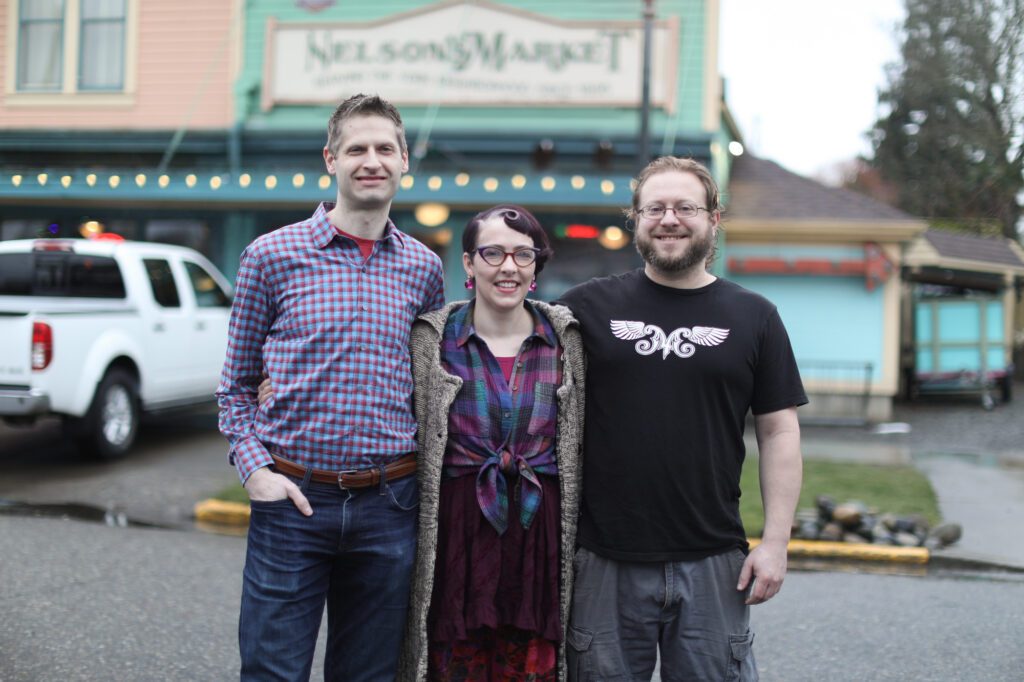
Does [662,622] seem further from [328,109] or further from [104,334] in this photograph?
[328,109]

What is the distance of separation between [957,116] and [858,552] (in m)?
19.2

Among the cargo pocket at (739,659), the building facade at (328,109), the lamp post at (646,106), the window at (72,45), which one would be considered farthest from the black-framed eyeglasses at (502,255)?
the window at (72,45)

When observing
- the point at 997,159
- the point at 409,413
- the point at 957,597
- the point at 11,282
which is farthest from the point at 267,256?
the point at 997,159

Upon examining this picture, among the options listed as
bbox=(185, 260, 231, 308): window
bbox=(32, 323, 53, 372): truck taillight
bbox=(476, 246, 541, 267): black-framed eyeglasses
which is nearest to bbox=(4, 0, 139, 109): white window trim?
bbox=(185, 260, 231, 308): window

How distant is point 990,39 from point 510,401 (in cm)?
1313

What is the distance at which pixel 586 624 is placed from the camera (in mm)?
2582

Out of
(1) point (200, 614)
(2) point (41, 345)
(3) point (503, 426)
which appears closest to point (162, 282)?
(2) point (41, 345)

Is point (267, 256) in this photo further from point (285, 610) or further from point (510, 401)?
point (285, 610)

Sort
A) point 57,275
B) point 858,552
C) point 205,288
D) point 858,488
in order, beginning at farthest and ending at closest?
point 205,288 → point 57,275 → point 858,488 → point 858,552

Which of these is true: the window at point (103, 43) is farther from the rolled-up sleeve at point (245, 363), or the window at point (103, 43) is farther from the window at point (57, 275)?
the rolled-up sleeve at point (245, 363)

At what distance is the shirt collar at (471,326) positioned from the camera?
2658 mm

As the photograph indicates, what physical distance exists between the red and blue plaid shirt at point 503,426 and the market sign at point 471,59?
9.71m

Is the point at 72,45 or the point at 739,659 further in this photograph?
the point at 72,45

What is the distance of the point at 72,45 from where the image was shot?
13.2 meters
